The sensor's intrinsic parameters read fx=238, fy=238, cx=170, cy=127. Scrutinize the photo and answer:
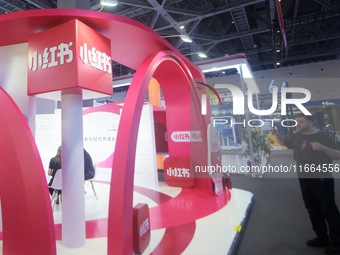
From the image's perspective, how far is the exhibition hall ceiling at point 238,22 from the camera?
6332 mm

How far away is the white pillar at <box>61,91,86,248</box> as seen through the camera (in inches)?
101

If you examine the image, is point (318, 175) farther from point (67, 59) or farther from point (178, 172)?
point (178, 172)

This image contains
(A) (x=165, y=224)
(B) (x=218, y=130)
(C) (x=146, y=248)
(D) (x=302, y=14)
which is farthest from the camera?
(D) (x=302, y=14)

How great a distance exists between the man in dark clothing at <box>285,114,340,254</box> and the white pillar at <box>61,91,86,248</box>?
2.31 metres

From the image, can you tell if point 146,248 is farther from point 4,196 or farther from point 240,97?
point 240,97

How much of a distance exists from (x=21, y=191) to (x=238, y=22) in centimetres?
A: 778

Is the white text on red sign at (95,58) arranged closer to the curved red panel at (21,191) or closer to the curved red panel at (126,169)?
the curved red panel at (126,169)

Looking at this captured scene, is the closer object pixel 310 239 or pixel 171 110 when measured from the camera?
pixel 310 239

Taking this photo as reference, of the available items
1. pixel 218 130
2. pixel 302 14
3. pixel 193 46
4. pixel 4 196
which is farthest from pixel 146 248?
pixel 302 14

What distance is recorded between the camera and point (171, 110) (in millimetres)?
5121

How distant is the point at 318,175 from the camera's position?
7.46ft

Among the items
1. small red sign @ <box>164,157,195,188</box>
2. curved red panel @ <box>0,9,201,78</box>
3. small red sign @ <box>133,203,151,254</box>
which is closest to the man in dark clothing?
small red sign @ <box>133,203,151,254</box>

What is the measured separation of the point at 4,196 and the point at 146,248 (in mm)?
1505

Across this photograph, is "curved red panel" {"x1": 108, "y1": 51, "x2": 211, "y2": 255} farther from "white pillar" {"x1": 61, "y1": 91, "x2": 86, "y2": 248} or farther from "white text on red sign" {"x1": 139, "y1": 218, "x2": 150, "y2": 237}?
"white pillar" {"x1": 61, "y1": 91, "x2": 86, "y2": 248}
